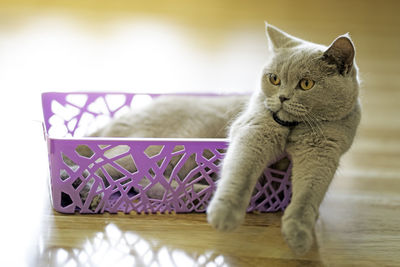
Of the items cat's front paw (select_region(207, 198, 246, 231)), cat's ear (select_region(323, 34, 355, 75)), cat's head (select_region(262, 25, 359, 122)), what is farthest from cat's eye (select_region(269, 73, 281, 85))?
cat's front paw (select_region(207, 198, 246, 231))

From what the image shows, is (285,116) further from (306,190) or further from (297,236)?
(297,236)

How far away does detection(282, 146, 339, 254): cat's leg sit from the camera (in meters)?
0.93

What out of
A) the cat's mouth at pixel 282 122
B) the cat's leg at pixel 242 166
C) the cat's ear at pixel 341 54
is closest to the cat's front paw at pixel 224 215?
the cat's leg at pixel 242 166

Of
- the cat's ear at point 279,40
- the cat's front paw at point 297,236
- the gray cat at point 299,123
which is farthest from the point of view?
the cat's ear at point 279,40

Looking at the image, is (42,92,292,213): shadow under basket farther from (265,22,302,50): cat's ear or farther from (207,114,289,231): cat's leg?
(265,22,302,50): cat's ear

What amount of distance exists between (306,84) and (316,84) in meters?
0.03

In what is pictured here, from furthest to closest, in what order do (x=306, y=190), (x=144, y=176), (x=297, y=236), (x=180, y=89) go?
1. (x=180, y=89)
2. (x=144, y=176)
3. (x=306, y=190)
4. (x=297, y=236)

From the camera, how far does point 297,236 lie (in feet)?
3.02

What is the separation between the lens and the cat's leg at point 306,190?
0.93 m

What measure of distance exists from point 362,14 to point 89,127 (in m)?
2.86

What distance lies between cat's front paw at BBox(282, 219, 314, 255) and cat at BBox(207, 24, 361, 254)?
0.24ft

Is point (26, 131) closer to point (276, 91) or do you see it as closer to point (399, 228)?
point (276, 91)

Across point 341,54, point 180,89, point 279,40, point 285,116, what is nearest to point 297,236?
point 285,116

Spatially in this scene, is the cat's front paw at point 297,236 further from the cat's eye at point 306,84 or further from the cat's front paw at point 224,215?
the cat's eye at point 306,84
